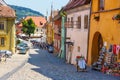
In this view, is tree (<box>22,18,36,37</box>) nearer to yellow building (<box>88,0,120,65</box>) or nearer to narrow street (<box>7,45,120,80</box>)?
yellow building (<box>88,0,120,65</box>)

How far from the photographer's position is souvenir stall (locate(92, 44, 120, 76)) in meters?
26.1

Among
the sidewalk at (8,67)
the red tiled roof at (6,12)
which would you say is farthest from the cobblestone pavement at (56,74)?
the red tiled roof at (6,12)

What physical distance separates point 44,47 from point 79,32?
2551 inches

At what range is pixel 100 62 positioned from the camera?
29.6 metres

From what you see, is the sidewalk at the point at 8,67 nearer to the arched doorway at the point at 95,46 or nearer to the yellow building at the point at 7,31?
the arched doorway at the point at 95,46

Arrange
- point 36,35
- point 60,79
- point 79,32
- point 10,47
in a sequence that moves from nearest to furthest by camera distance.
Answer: point 60,79 < point 79,32 < point 10,47 < point 36,35

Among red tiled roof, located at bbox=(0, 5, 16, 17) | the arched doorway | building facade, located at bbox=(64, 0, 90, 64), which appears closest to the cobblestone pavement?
the arched doorway

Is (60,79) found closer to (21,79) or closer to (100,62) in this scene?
(21,79)

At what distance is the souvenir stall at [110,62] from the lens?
2613cm

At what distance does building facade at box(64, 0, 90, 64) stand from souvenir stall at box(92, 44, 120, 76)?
24.0ft

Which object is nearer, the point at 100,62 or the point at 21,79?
the point at 21,79

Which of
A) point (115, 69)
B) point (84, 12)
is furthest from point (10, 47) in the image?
point (115, 69)

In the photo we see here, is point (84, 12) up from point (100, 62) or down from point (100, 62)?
up

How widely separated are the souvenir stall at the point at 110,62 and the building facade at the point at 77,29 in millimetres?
7324
